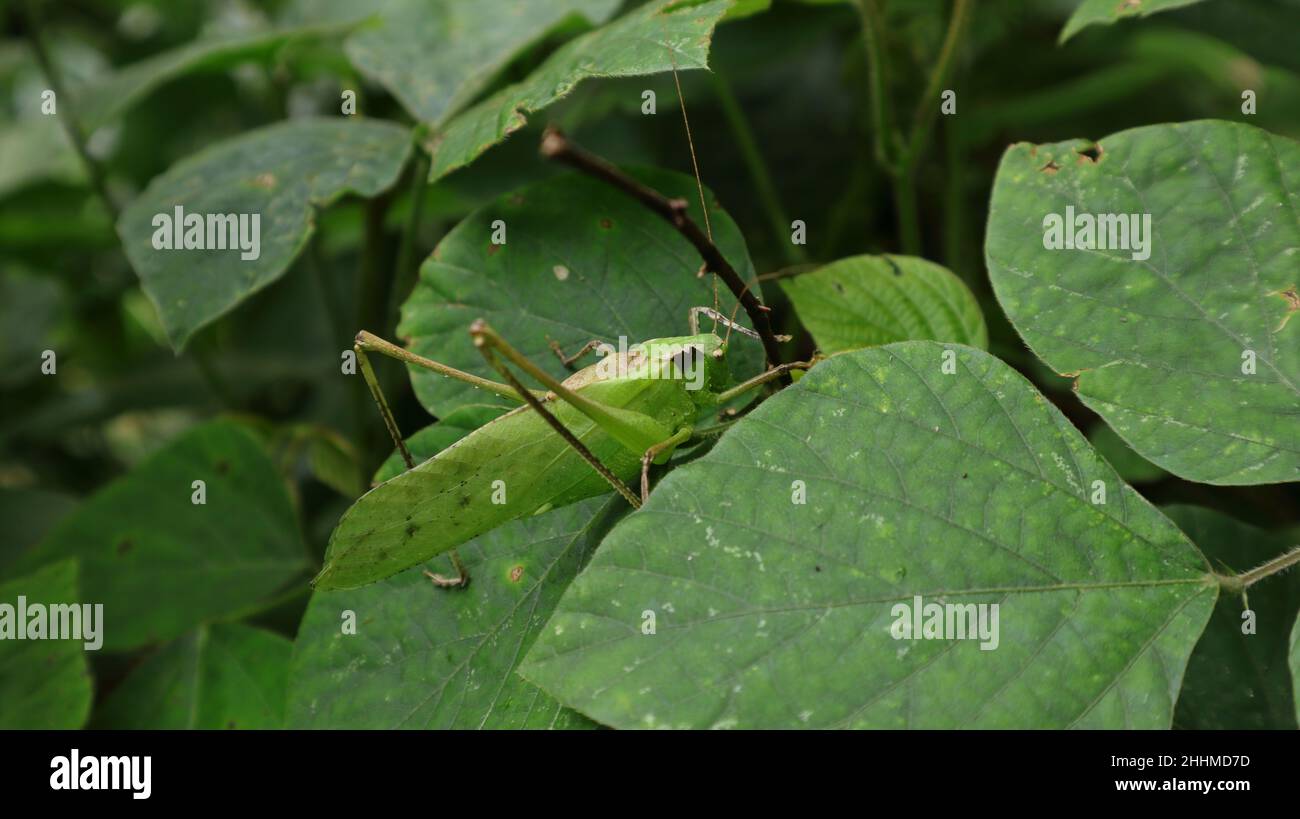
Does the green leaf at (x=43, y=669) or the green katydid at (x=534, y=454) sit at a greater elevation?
the green katydid at (x=534, y=454)

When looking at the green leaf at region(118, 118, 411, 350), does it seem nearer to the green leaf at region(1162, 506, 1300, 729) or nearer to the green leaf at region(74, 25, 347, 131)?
the green leaf at region(74, 25, 347, 131)

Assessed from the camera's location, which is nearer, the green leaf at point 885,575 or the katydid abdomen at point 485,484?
the green leaf at point 885,575

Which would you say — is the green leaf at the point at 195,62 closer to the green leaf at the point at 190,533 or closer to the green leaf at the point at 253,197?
the green leaf at the point at 253,197

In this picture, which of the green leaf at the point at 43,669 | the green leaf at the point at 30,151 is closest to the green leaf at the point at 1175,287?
the green leaf at the point at 43,669

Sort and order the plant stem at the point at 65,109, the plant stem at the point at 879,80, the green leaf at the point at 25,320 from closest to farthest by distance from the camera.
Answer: the plant stem at the point at 879,80
the plant stem at the point at 65,109
the green leaf at the point at 25,320

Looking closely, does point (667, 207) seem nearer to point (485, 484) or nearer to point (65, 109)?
point (485, 484)

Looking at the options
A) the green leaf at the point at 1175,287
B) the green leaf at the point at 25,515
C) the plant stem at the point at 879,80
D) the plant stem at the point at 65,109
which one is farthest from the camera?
the plant stem at the point at 65,109

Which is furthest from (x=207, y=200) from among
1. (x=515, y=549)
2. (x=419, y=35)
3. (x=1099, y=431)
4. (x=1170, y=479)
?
(x=1170, y=479)
